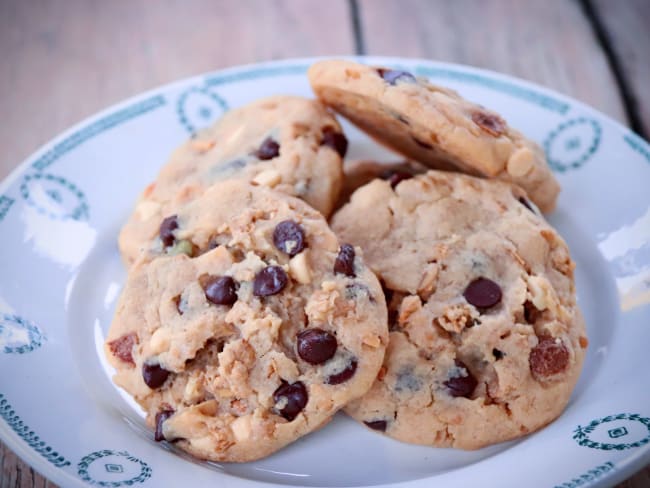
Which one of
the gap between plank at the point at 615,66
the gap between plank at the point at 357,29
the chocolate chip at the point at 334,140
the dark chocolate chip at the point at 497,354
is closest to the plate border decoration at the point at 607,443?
the dark chocolate chip at the point at 497,354

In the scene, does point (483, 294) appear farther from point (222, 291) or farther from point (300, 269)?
point (222, 291)

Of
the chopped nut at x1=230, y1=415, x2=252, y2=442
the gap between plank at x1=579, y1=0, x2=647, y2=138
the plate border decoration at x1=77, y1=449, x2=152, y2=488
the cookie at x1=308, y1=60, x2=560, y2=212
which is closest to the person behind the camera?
the plate border decoration at x1=77, y1=449, x2=152, y2=488

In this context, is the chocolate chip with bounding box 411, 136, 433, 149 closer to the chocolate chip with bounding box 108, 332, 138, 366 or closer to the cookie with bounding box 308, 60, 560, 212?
the cookie with bounding box 308, 60, 560, 212

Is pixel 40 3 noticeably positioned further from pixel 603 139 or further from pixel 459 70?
pixel 603 139

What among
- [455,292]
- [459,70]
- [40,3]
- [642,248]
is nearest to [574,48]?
[459,70]

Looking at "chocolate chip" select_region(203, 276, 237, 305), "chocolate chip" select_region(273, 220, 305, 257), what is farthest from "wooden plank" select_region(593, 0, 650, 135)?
"chocolate chip" select_region(203, 276, 237, 305)

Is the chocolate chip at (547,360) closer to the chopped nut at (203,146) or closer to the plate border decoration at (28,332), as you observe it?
the chopped nut at (203,146)

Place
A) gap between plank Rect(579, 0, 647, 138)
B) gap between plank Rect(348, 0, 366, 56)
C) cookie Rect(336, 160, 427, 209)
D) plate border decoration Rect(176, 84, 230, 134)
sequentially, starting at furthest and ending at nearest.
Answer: gap between plank Rect(348, 0, 366, 56) < gap between plank Rect(579, 0, 647, 138) < plate border decoration Rect(176, 84, 230, 134) < cookie Rect(336, 160, 427, 209)

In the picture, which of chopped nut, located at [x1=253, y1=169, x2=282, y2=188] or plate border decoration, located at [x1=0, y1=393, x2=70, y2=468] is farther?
Result: chopped nut, located at [x1=253, y1=169, x2=282, y2=188]

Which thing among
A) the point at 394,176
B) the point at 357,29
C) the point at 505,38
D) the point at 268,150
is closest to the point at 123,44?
the point at 357,29
